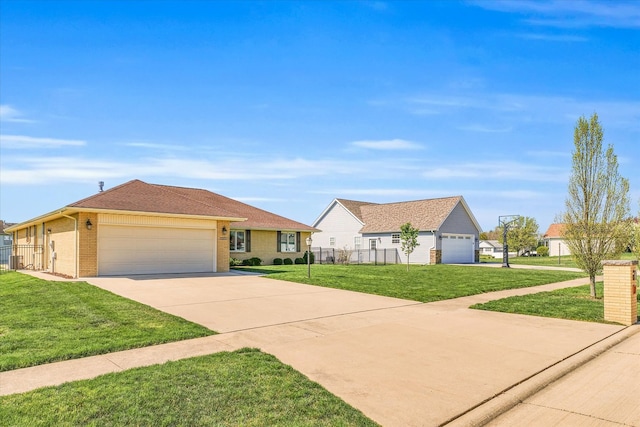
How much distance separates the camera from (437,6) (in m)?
12.5

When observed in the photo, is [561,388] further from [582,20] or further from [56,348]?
[582,20]

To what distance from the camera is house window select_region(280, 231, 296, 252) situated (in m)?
28.9

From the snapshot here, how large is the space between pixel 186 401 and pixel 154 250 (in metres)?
15.6

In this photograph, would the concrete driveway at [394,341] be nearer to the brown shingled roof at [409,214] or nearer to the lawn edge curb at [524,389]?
the lawn edge curb at [524,389]

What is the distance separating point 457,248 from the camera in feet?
111

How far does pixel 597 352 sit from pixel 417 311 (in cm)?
397

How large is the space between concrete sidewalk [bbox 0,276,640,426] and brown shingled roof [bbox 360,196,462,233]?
21946 mm

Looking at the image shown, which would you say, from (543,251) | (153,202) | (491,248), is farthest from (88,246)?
(491,248)

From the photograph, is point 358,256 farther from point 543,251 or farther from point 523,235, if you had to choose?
point 543,251

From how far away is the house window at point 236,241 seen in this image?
1029 inches

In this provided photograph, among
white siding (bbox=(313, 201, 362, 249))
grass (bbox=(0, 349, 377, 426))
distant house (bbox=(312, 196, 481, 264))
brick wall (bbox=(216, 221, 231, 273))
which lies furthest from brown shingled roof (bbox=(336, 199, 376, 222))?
grass (bbox=(0, 349, 377, 426))

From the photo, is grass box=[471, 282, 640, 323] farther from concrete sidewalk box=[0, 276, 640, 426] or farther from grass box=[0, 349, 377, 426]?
grass box=[0, 349, 377, 426]

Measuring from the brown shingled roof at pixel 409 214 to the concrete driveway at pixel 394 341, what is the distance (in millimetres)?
20748

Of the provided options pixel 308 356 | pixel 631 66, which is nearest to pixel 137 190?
pixel 308 356
